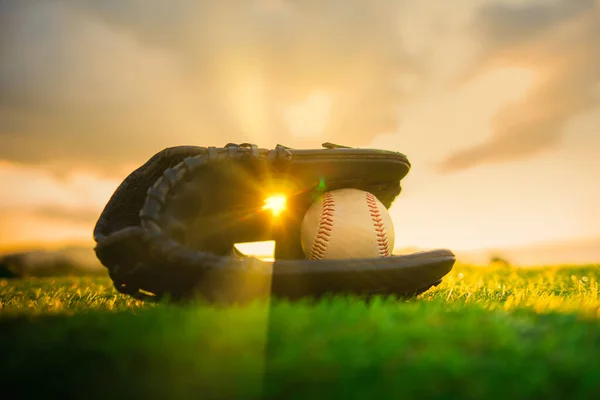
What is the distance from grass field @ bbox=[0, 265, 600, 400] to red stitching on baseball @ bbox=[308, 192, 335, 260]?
0.88m

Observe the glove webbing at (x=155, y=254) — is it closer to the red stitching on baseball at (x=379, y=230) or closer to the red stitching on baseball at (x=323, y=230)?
the red stitching on baseball at (x=323, y=230)

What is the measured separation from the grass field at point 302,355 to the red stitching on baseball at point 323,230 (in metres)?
0.88

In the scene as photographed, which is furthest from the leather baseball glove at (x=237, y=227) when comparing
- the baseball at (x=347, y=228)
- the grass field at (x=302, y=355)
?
the grass field at (x=302, y=355)

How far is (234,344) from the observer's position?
1.27 metres

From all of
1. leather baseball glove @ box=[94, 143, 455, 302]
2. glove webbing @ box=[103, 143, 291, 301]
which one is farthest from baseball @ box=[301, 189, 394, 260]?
glove webbing @ box=[103, 143, 291, 301]

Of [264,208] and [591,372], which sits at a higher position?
[264,208]

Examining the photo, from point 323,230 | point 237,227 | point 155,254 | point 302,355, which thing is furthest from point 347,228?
point 302,355

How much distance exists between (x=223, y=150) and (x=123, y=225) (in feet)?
2.93

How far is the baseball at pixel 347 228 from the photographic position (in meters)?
2.55

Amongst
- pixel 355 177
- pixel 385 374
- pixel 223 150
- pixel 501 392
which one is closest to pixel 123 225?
pixel 223 150

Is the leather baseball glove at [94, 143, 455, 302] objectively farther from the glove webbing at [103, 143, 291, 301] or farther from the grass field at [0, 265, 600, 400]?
the grass field at [0, 265, 600, 400]

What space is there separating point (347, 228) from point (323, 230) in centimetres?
15

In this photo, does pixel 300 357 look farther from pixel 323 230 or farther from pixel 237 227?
pixel 237 227

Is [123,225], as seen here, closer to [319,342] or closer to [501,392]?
[319,342]
